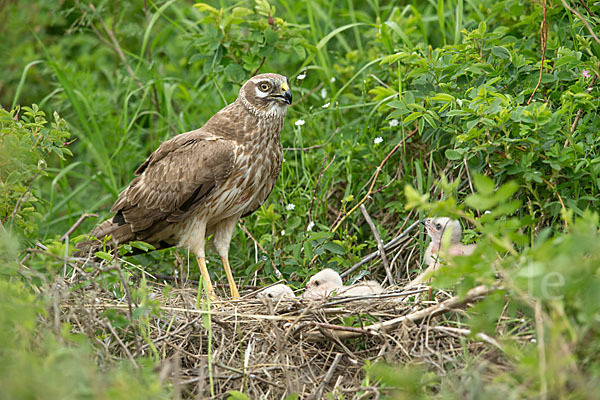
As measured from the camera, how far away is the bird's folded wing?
4.58 m

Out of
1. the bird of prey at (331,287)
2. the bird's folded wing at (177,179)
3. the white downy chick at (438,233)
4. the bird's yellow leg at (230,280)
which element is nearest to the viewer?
the bird of prey at (331,287)

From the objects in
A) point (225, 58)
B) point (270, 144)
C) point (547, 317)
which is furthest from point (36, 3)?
point (547, 317)

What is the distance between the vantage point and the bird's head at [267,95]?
15.8 ft

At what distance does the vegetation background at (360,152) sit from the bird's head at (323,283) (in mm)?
350

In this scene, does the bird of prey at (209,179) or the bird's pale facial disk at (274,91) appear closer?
the bird of prey at (209,179)

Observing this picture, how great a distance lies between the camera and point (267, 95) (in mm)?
4844

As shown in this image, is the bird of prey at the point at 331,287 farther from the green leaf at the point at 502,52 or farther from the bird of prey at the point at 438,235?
the green leaf at the point at 502,52

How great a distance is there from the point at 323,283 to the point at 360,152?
1495 millimetres

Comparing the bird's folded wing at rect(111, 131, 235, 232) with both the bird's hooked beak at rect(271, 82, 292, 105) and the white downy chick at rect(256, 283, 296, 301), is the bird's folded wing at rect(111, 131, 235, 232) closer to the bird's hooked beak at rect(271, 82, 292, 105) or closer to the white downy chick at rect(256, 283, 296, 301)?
the bird's hooked beak at rect(271, 82, 292, 105)

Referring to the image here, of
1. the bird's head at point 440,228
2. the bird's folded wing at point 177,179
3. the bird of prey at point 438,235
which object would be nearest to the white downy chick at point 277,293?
the bird of prey at point 438,235

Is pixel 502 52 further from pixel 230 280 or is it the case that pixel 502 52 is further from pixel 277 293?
pixel 230 280

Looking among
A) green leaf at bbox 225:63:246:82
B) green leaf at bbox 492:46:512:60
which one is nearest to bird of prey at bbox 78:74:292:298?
green leaf at bbox 225:63:246:82

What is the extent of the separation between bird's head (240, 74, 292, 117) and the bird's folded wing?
1.20 feet

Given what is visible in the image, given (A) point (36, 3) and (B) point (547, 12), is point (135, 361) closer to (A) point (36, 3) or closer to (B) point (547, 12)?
(B) point (547, 12)
